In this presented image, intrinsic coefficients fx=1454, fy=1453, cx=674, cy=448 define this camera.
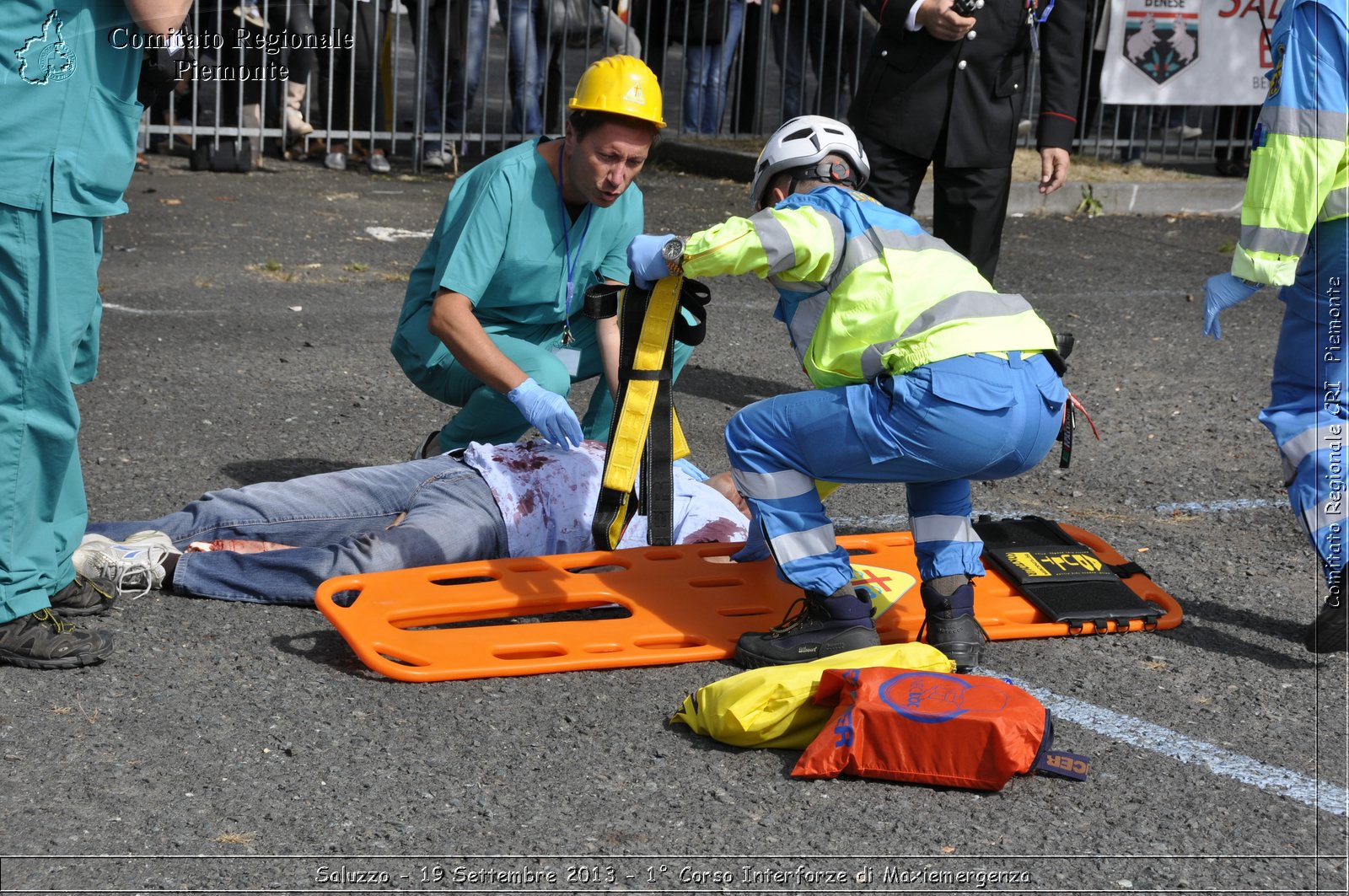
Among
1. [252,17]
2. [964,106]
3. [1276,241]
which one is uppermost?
[252,17]

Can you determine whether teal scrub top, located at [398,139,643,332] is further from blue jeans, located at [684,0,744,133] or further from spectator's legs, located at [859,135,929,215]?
blue jeans, located at [684,0,744,133]

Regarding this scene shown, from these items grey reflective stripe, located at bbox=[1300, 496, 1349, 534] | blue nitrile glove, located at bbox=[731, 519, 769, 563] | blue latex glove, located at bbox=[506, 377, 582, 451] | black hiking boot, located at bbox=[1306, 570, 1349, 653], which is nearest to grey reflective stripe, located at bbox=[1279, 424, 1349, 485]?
grey reflective stripe, located at bbox=[1300, 496, 1349, 534]

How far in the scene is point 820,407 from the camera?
3678mm

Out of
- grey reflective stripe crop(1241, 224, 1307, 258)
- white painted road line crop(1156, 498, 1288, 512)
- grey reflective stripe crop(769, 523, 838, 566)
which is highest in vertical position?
grey reflective stripe crop(1241, 224, 1307, 258)

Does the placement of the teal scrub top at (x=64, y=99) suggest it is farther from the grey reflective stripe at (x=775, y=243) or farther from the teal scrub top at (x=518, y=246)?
the grey reflective stripe at (x=775, y=243)

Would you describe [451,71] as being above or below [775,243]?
Answer: above

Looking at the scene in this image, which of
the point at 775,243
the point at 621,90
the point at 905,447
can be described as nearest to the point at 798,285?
the point at 775,243

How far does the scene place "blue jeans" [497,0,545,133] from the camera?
11.7 m

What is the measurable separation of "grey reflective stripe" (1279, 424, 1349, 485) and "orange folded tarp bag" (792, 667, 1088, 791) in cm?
135

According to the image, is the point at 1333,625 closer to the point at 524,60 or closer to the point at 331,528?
the point at 331,528

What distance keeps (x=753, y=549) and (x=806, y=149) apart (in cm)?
118

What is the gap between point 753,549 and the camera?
429cm

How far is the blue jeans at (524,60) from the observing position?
11.7 m

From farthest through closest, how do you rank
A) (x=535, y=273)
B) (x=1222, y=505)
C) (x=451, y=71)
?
1. (x=451, y=71)
2. (x=1222, y=505)
3. (x=535, y=273)
